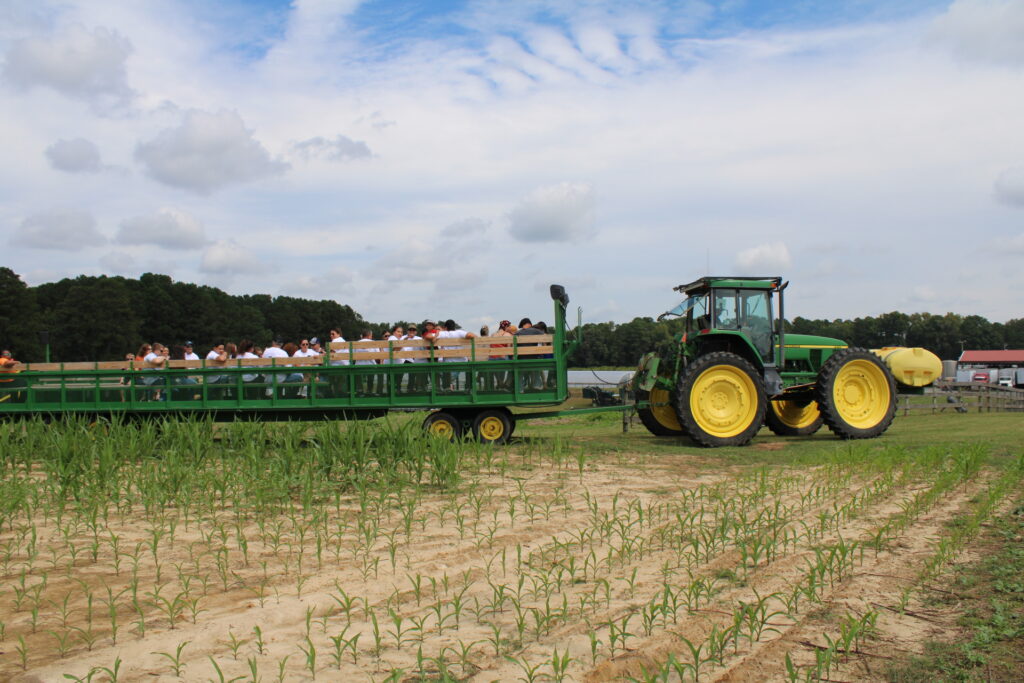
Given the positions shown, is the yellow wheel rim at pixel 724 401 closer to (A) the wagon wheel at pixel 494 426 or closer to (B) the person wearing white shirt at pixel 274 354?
(A) the wagon wheel at pixel 494 426

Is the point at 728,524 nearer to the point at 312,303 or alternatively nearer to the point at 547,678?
the point at 547,678

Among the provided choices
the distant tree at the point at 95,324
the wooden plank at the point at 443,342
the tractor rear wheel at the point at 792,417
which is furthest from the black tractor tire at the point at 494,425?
the distant tree at the point at 95,324

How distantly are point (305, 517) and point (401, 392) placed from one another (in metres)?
5.16

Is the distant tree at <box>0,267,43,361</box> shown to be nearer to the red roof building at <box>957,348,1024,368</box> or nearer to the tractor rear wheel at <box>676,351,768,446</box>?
the tractor rear wheel at <box>676,351,768,446</box>

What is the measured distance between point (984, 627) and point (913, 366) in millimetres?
10679

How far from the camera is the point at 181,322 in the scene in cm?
7344

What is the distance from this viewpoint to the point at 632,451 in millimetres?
10367

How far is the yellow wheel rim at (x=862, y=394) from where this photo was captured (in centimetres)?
1201

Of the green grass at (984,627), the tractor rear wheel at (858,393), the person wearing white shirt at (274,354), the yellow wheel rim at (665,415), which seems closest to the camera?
the green grass at (984,627)

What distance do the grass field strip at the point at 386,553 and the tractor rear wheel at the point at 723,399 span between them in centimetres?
327

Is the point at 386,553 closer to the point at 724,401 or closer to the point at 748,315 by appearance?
the point at 724,401

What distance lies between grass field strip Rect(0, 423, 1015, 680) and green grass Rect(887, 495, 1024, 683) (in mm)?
603

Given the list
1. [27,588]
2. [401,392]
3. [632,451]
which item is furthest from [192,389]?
[27,588]

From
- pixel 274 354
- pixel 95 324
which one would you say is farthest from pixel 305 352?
pixel 95 324
